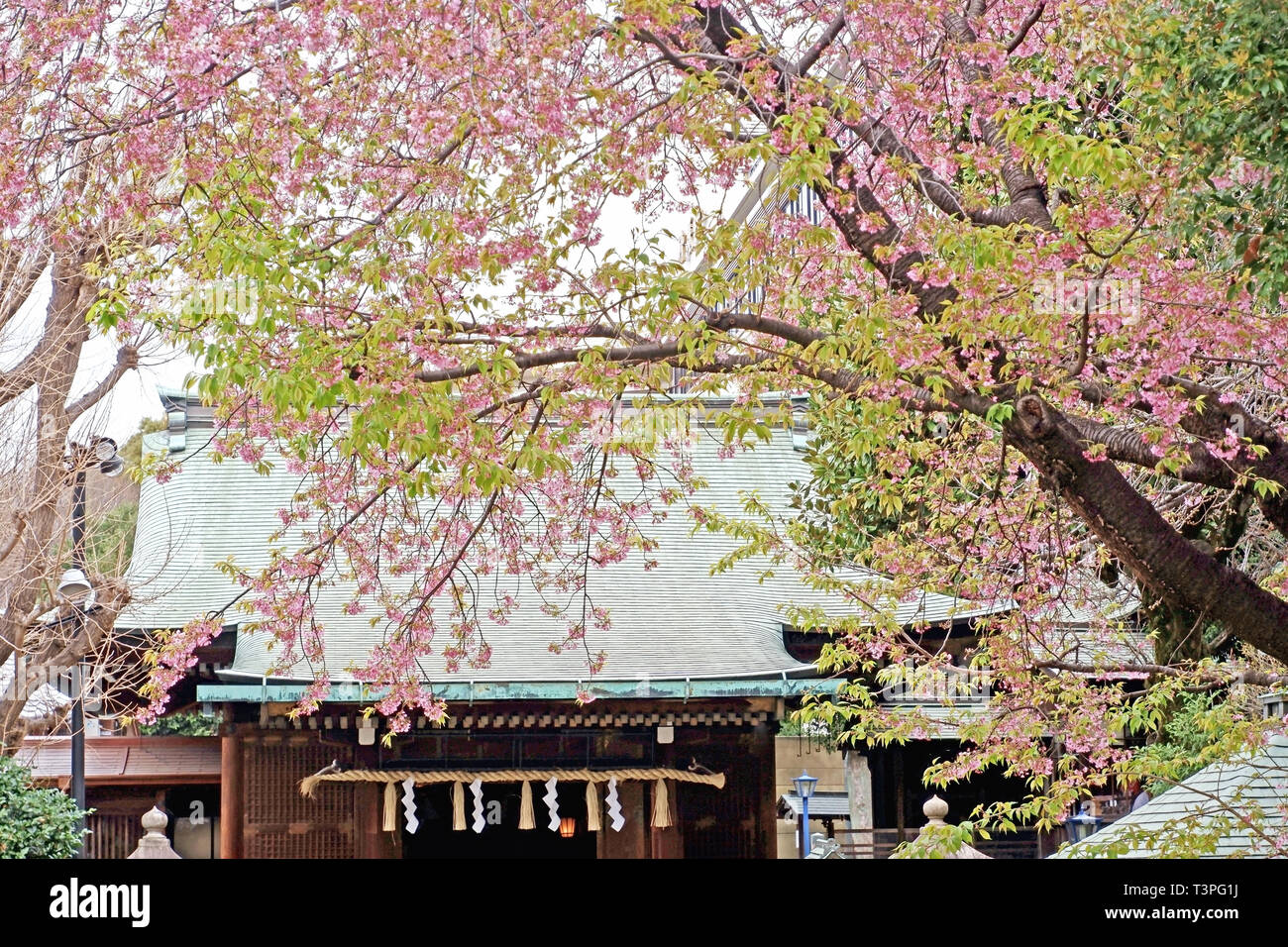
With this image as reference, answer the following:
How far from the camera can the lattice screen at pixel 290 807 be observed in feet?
38.8

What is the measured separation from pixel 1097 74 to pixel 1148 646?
625 centimetres

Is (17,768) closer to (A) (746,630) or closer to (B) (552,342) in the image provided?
(B) (552,342)

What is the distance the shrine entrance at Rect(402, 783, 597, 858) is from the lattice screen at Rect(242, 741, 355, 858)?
29.9 inches

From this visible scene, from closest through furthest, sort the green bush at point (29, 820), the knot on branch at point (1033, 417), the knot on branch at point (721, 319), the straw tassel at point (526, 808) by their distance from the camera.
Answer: the knot on branch at point (1033, 417) → the knot on branch at point (721, 319) → the green bush at point (29, 820) → the straw tassel at point (526, 808)

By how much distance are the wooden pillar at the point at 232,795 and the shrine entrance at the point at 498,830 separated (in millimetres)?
1534

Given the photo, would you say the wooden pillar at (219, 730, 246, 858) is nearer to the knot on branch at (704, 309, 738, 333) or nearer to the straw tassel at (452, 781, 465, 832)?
the straw tassel at (452, 781, 465, 832)

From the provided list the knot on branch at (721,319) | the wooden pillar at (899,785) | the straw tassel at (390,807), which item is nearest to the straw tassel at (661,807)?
the straw tassel at (390,807)

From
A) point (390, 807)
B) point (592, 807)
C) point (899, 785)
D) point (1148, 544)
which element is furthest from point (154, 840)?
point (1148, 544)

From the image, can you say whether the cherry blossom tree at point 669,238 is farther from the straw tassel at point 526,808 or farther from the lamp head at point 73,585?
the straw tassel at point 526,808

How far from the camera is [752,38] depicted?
484 centimetres

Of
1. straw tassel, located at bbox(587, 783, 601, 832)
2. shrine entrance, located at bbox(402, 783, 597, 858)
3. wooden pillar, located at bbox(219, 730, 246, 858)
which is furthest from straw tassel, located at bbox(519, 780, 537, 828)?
wooden pillar, located at bbox(219, 730, 246, 858)

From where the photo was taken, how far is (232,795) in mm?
11844

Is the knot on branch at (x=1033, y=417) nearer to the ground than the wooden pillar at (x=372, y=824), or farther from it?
farther from it

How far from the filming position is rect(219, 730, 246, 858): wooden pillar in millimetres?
11812
